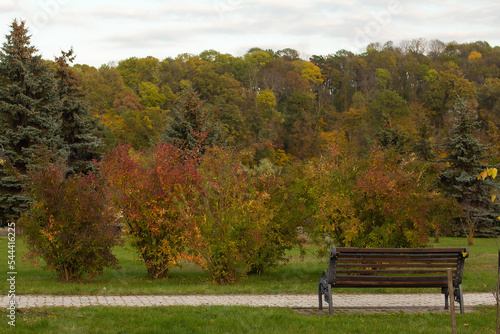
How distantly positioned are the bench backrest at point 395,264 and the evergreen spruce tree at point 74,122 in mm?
29693

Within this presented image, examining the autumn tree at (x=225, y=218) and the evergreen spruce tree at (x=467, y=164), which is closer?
the autumn tree at (x=225, y=218)

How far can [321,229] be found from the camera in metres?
12.1

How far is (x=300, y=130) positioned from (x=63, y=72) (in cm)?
4095

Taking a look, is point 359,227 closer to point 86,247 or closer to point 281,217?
point 281,217

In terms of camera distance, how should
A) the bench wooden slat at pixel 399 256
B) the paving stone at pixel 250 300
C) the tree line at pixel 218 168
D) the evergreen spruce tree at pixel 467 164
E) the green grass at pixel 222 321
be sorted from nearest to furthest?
the green grass at pixel 222 321 → the bench wooden slat at pixel 399 256 → the paving stone at pixel 250 300 → the tree line at pixel 218 168 → the evergreen spruce tree at pixel 467 164

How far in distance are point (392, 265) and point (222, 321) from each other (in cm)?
284

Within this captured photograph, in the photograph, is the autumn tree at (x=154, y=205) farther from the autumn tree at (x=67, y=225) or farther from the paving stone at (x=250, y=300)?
the paving stone at (x=250, y=300)

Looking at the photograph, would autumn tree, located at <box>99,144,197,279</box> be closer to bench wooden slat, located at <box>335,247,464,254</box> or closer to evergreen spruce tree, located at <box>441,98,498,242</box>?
bench wooden slat, located at <box>335,247,464,254</box>

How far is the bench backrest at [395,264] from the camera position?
737 cm

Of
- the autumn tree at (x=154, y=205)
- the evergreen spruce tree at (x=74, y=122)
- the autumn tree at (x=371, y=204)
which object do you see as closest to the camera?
the autumn tree at (x=154, y=205)

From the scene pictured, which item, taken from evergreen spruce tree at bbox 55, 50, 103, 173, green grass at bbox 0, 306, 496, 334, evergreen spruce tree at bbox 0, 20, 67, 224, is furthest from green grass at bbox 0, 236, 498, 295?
evergreen spruce tree at bbox 55, 50, 103, 173

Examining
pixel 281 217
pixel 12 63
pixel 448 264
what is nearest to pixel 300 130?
pixel 12 63

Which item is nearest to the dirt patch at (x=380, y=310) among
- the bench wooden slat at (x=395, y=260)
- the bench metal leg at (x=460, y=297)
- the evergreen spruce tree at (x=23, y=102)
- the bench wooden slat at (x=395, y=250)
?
the bench metal leg at (x=460, y=297)

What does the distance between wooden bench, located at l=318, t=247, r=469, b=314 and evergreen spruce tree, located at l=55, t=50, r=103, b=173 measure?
1168 inches
